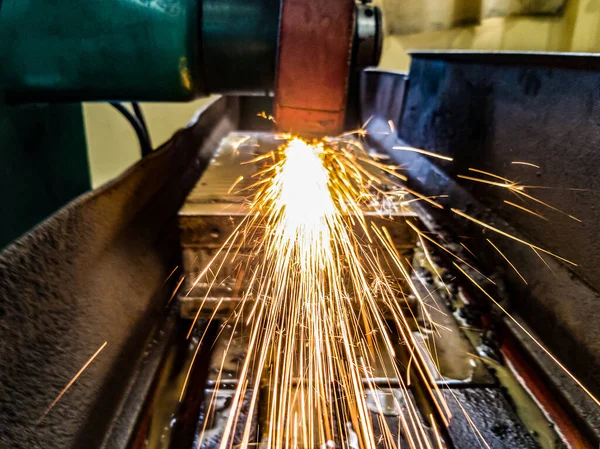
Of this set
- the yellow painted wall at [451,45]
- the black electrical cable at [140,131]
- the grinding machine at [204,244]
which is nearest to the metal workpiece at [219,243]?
the grinding machine at [204,244]

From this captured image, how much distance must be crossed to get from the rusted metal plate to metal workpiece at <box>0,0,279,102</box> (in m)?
0.11

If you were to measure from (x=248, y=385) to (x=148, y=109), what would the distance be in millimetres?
3425

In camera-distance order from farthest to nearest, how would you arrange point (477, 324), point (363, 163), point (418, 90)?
point (418, 90) < point (363, 163) < point (477, 324)

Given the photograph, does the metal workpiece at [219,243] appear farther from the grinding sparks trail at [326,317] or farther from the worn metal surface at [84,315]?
the worn metal surface at [84,315]

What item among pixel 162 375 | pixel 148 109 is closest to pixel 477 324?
pixel 162 375

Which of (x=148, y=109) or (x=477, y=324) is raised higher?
(x=148, y=109)

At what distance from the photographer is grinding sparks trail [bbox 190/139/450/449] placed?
0.93 metres

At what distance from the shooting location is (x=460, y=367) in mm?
1110

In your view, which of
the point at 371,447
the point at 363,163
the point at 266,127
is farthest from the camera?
the point at 266,127

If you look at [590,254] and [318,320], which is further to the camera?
[318,320]

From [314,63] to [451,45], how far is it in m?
1.54

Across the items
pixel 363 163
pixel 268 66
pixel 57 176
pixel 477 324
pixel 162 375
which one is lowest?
pixel 162 375

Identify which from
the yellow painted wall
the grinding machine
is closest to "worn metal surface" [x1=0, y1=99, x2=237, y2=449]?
the grinding machine

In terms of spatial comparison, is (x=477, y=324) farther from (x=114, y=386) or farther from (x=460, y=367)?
(x=114, y=386)
